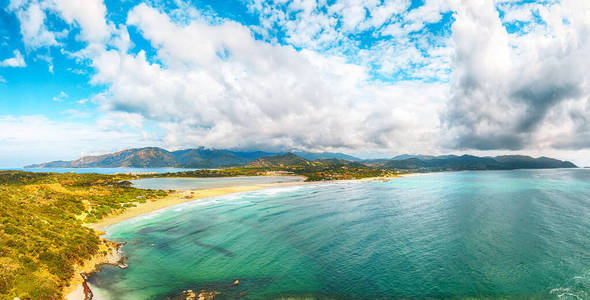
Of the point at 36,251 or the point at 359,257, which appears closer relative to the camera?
the point at 36,251

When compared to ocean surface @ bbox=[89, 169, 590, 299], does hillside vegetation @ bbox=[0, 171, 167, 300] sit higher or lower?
higher

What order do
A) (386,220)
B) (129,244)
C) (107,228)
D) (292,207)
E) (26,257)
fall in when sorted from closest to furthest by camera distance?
(26,257) < (129,244) < (107,228) < (386,220) < (292,207)

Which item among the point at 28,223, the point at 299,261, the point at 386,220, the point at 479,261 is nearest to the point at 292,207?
the point at 386,220

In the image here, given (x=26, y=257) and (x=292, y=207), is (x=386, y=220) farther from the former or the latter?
(x=26, y=257)

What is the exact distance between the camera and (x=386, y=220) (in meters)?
54.3

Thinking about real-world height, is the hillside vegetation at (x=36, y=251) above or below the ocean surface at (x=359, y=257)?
above

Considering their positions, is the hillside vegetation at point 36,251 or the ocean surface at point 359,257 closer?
the hillside vegetation at point 36,251

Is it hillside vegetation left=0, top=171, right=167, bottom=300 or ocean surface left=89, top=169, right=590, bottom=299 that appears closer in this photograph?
hillside vegetation left=0, top=171, right=167, bottom=300

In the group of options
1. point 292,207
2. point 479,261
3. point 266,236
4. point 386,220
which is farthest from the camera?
point 292,207

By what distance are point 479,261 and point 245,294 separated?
30030 millimetres

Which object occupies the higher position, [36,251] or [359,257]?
[36,251]

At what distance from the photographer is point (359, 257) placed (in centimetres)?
A: 3272

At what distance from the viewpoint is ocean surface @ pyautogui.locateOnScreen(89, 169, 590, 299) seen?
23922 mm

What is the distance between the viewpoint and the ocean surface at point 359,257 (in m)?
23.9
